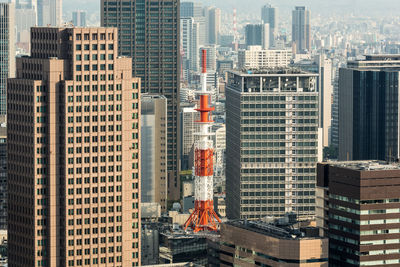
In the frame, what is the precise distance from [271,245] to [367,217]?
9731 millimetres

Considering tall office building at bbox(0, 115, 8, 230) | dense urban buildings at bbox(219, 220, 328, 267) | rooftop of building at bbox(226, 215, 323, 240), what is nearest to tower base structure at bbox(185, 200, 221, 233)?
tall office building at bbox(0, 115, 8, 230)

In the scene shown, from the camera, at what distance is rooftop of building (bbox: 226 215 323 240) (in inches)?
5177

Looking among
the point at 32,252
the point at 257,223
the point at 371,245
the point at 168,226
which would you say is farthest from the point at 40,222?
the point at 168,226

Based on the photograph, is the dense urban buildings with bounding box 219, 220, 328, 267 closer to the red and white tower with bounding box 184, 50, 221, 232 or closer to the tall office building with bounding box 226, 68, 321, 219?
the tall office building with bounding box 226, 68, 321, 219

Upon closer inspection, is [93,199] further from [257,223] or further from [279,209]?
[279,209]

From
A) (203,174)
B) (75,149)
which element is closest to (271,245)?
(75,149)

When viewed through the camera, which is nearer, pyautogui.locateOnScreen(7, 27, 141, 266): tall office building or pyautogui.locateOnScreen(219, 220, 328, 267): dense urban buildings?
pyautogui.locateOnScreen(219, 220, 328, 267): dense urban buildings

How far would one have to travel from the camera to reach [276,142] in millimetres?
194125

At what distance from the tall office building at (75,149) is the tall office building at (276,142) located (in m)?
59.7

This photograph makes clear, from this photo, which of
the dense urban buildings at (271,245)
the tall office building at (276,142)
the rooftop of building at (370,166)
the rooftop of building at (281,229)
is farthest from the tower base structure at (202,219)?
the rooftop of building at (370,166)

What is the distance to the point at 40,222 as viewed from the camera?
13275cm

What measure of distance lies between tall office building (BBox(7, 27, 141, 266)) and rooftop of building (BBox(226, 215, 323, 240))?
11.6m

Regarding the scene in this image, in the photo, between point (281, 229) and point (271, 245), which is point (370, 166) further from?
point (271, 245)

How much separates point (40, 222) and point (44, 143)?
754cm
